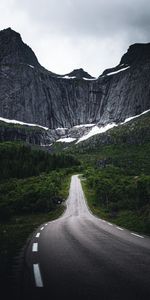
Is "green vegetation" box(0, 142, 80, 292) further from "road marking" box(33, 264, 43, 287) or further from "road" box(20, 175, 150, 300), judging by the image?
"road" box(20, 175, 150, 300)

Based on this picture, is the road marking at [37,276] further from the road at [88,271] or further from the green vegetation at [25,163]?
the green vegetation at [25,163]

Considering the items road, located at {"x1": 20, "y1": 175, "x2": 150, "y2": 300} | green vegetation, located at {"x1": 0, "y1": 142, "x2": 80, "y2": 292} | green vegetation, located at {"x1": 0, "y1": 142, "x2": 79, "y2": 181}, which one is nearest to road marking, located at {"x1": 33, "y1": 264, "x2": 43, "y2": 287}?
road, located at {"x1": 20, "y1": 175, "x2": 150, "y2": 300}

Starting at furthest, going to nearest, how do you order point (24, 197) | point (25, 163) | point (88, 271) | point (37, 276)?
1. point (25, 163)
2. point (24, 197)
3. point (88, 271)
4. point (37, 276)

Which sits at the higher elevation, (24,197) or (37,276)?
(24,197)

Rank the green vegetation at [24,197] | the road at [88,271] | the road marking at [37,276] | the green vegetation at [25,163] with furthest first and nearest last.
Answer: the green vegetation at [25,163] → the green vegetation at [24,197] → the road marking at [37,276] → the road at [88,271]

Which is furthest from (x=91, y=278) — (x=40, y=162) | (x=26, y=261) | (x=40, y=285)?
(x=40, y=162)

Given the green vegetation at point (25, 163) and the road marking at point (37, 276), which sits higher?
the green vegetation at point (25, 163)

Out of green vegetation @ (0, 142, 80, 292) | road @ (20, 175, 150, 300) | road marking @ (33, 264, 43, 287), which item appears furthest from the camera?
green vegetation @ (0, 142, 80, 292)

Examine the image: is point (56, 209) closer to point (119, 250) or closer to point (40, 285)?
point (119, 250)

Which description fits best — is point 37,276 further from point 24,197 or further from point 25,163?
point 25,163

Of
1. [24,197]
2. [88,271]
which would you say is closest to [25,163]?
[24,197]

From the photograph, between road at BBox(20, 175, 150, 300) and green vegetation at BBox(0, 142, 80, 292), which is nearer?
road at BBox(20, 175, 150, 300)

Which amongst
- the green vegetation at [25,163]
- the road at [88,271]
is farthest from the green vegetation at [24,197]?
the road at [88,271]
